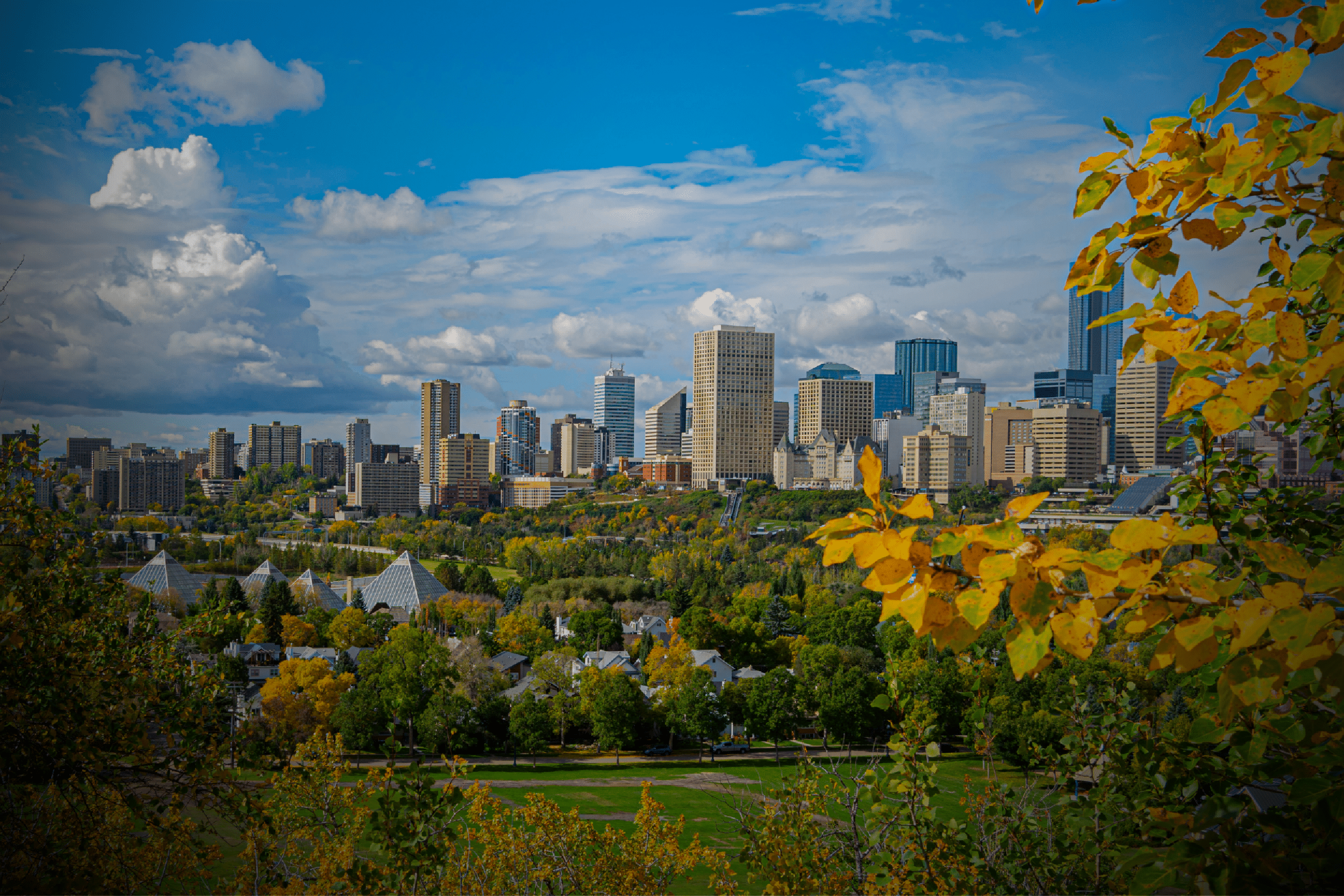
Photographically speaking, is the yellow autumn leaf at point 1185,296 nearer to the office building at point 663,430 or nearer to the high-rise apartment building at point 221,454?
the high-rise apartment building at point 221,454

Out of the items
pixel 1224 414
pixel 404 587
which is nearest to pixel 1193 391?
pixel 1224 414

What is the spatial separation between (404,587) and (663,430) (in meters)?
74.1

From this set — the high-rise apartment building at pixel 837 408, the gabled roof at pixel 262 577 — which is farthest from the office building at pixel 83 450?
the high-rise apartment building at pixel 837 408

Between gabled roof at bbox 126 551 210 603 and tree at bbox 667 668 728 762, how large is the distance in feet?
73.9

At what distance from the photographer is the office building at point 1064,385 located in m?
121

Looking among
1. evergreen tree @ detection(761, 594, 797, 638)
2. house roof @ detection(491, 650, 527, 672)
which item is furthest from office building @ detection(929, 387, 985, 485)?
house roof @ detection(491, 650, 527, 672)

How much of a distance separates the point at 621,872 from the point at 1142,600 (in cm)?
560

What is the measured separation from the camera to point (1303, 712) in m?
1.18

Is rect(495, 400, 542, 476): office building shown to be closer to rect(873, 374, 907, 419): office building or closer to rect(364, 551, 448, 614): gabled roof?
rect(364, 551, 448, 614): gabled roof

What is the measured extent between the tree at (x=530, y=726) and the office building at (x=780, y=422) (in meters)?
64.8

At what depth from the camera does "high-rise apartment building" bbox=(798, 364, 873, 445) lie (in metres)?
89.4

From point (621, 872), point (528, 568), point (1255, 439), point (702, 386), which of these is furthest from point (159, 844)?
point (702, 386)

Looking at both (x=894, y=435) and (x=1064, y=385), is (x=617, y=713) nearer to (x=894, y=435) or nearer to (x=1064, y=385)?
(x=894, y=435)

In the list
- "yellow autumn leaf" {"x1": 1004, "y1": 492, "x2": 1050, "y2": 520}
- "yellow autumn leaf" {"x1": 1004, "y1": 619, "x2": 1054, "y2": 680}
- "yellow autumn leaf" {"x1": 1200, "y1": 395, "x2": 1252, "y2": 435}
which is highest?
"yellow autumn leaf" {"x1": 1200, "y1": 395, "x2": 1252, "y2": 435}
